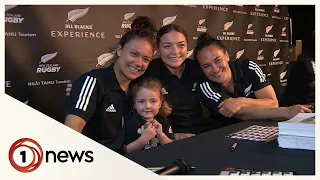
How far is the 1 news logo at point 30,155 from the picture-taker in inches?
62.8

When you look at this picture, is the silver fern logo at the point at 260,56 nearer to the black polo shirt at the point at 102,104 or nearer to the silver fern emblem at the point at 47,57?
the black polo shirt at the point at 102,104

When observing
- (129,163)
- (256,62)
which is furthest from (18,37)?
(256,62)

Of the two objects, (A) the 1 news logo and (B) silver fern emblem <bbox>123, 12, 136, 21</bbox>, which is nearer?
(A) the 1 news logo

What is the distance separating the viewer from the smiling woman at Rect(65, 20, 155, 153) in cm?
181

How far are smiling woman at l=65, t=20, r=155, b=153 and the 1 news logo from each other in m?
0.19

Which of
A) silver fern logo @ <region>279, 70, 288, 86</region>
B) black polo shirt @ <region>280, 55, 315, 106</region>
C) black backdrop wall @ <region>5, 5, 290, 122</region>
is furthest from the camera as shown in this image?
silver fern logo @ <region>279, 70, 288, 86</region>

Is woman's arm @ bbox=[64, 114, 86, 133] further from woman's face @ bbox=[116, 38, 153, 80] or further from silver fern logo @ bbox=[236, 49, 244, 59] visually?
silver fern logo @ bbox=[236, 49, 244, 59]

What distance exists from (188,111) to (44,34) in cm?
78

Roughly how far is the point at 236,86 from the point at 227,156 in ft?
2.85

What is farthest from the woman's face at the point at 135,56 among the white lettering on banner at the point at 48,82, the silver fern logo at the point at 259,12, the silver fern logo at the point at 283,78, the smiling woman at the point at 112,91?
the silver fern logo at the point at 283,78

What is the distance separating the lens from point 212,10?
5.93ft

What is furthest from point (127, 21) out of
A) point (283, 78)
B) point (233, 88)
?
point (283, 78)

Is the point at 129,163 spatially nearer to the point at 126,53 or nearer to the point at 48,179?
the point at 48,179

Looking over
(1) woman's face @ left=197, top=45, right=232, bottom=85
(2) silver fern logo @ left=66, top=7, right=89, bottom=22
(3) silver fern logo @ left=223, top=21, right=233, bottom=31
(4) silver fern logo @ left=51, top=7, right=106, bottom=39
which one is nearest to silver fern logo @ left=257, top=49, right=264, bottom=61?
(1) woman's face @ left=197, top=45, right=232, bottom=85
